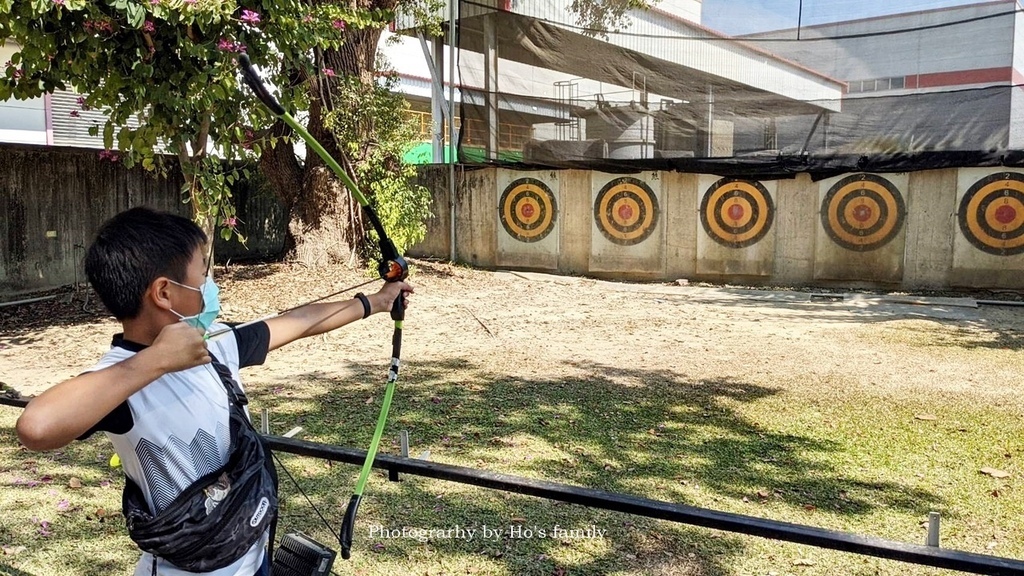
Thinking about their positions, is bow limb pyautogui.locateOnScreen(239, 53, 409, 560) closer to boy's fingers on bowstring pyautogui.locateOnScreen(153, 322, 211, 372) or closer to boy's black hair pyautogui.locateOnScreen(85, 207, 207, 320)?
boy's black hair pyautogui.locateOnScreen(85, 207, 207, 320)

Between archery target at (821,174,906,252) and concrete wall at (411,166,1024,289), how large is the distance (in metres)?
0.02

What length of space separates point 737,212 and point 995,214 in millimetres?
2551

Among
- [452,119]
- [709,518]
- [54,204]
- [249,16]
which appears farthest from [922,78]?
[54,204]

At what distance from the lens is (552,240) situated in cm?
987

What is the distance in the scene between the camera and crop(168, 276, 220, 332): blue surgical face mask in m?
1.27

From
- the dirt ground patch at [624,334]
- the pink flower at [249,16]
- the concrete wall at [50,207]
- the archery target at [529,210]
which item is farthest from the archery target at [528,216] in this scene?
the pink flower at [249,16]

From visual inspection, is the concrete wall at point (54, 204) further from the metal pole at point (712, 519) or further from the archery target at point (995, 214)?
the archery target at point (995, 214)

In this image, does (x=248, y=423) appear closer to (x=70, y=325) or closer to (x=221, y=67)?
(x=221, y=67)

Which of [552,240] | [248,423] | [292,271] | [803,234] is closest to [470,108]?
[552,240]

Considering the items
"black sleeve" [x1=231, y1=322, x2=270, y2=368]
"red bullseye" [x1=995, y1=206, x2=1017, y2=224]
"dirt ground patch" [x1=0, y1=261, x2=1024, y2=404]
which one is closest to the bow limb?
"black sleeve" [x1=231, y1=322, x2=270, y2=368]

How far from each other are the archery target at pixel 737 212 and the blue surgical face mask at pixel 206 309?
8.17 metres

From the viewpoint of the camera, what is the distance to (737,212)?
350 inches

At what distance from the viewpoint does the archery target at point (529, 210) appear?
9836 millimetres

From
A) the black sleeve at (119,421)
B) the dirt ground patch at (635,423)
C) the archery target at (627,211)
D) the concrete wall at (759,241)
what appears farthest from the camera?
the archery target at (627,211)
